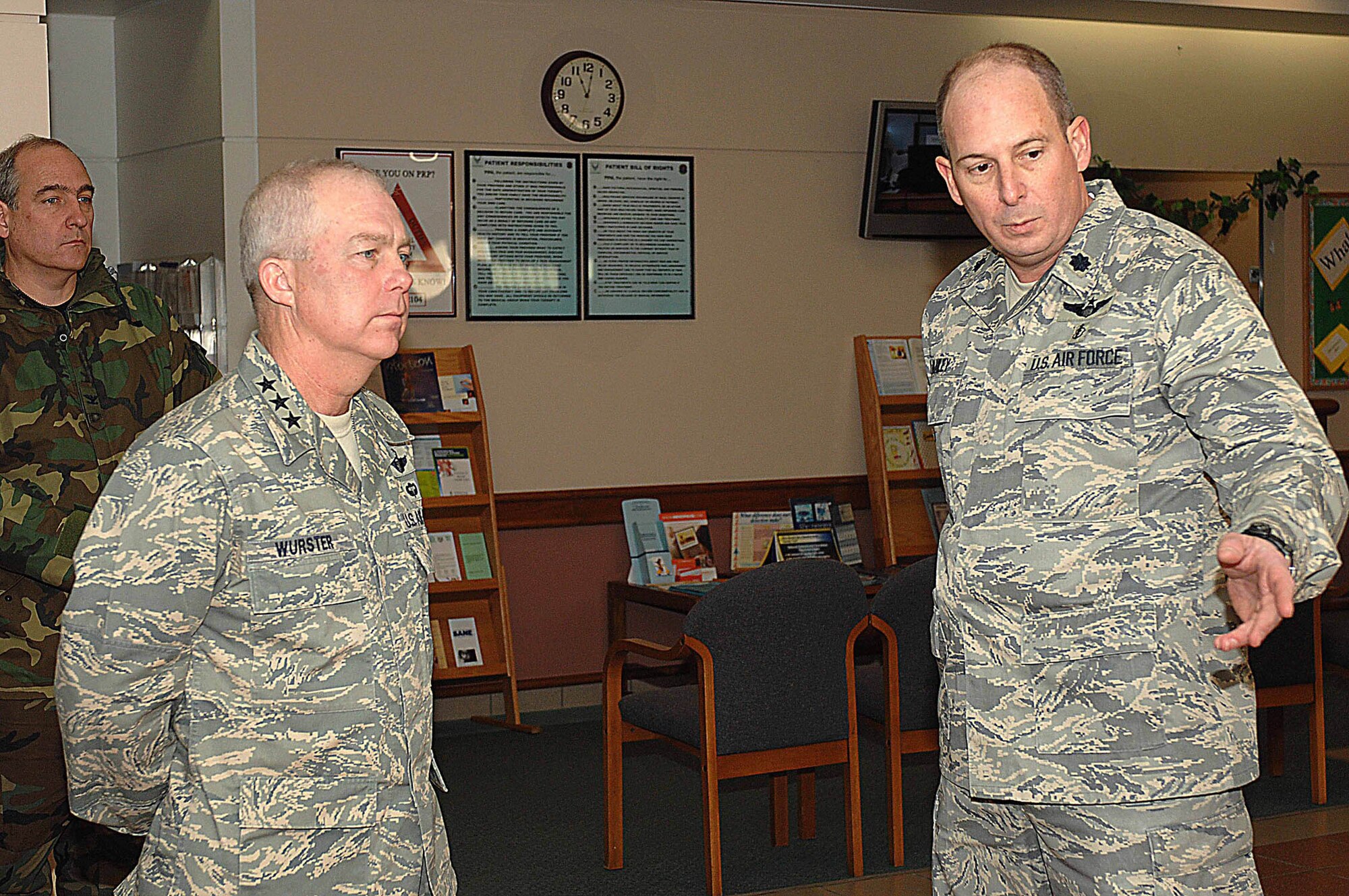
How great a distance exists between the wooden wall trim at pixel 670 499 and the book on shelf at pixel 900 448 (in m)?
0.19

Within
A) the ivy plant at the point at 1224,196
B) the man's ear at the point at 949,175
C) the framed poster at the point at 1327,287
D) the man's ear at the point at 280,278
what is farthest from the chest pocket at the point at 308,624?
the framed poster at the point at 1327,287

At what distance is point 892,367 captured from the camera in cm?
730

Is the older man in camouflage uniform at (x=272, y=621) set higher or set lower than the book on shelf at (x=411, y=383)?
lower

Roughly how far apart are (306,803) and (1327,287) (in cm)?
787

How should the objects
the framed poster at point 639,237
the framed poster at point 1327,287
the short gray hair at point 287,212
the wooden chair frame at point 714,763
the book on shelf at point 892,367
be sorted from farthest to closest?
the framed poster at point 1327,287, the book on shelf at point 892,367, the framed poster at point 639,237, the wooden chair frame at point 714,763, the short gray hair at point 287,212

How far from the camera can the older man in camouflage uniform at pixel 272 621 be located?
6.46 ft

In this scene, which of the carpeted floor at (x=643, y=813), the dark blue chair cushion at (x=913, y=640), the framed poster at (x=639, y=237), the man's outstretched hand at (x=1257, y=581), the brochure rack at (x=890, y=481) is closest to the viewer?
the man's outstretched hand at (x=1257, y=581)

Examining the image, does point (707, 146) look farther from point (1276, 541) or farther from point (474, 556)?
point (1276, 541)

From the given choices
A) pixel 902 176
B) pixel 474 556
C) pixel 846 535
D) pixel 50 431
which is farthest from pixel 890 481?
pixel 50 431

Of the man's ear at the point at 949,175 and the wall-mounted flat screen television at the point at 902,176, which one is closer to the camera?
the man's ear at the point at 949,175

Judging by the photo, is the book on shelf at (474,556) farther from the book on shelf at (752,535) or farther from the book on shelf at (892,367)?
the book on shelf at (892,367)

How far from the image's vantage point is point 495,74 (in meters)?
6.61

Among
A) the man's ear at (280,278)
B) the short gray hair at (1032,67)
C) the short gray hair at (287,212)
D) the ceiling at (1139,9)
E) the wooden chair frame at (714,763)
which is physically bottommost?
the wooden chair frame at (714,763)

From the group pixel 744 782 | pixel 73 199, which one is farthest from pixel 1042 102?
pixel 744 782
